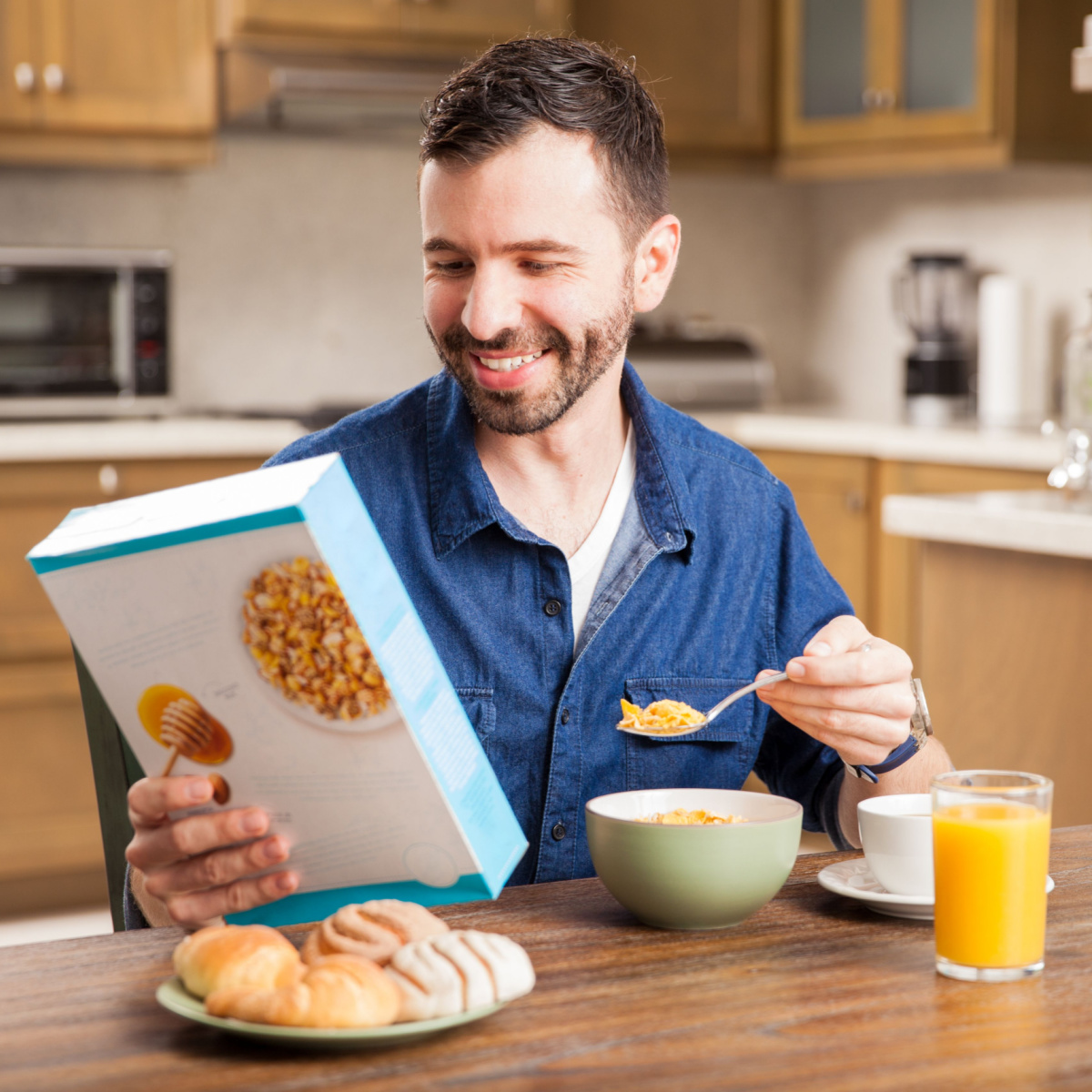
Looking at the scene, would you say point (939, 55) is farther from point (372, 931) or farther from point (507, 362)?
point (372, 931)

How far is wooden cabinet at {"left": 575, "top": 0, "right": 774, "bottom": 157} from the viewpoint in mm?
3986

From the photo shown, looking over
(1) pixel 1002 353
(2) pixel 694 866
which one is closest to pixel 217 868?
(2) pixel 694 866

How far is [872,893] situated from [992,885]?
→ 0.44ft

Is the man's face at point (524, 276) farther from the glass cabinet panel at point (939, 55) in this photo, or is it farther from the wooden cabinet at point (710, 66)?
the wooden cabinet at point (710, 66)

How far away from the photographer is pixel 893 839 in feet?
3.26

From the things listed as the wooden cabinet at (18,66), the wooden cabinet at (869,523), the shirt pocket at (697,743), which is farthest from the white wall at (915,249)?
the shirt pocket at (697,743)

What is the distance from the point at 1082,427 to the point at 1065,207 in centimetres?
146

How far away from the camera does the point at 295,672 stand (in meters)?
0.83

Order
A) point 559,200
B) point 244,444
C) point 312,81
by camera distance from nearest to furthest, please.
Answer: point 559,200 < point 244,444 < point 312,81

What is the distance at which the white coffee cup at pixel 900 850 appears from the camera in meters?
0.98

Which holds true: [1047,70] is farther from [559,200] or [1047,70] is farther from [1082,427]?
[559,200]

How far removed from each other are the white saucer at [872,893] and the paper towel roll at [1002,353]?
2.78 meters

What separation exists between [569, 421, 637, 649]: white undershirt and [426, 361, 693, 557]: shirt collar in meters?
0.02

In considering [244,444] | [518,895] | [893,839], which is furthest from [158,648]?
[244,444]
